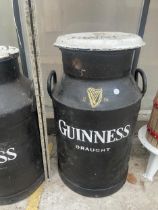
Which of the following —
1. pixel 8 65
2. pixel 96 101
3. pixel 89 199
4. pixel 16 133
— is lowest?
pixel 89 199

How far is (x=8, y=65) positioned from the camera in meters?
1.28

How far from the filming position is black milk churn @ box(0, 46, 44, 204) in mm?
1277

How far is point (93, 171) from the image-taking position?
59.1 inches

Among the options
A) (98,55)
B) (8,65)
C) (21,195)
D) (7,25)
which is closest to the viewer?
(98,55)

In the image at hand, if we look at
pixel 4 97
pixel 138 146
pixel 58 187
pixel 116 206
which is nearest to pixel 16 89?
pixel 4 97

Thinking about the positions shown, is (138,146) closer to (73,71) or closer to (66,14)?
(73,71)

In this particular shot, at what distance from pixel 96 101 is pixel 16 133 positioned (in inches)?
20.6

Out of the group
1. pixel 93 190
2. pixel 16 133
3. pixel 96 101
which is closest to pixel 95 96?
pixel 96 101

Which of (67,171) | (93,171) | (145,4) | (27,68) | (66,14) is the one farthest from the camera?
(27,68)

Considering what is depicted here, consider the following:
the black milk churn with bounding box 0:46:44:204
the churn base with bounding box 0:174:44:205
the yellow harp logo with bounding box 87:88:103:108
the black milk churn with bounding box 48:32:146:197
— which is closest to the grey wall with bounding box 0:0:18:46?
the black milk churn with bounding box 0:46:44:204

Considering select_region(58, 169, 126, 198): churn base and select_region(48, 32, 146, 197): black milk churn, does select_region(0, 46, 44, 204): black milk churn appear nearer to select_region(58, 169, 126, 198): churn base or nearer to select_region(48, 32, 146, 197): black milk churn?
select_region(48, 32, 146, 197): black milk churn

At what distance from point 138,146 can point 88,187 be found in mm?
757

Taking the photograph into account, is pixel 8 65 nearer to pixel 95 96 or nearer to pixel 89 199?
pixel 95 96

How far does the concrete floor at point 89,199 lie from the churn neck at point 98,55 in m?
0.92
